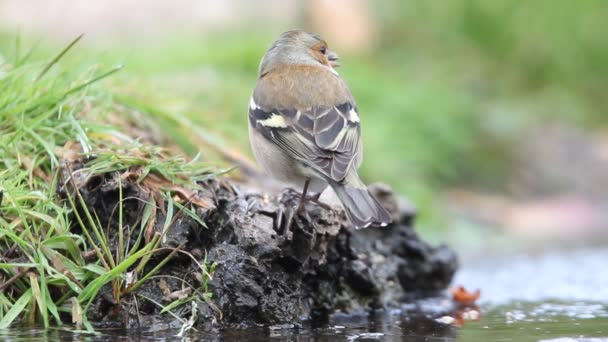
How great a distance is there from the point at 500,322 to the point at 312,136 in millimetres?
1292

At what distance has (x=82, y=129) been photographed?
4.90 metres

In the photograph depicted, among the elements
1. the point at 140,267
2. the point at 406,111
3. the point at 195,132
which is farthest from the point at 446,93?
the point at 140,267

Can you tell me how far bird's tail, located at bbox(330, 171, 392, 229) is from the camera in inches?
173

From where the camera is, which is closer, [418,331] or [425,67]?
[418,331]

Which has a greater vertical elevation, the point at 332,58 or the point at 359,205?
the point at 332,58

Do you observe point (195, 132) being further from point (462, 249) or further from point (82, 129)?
point (462, 249)

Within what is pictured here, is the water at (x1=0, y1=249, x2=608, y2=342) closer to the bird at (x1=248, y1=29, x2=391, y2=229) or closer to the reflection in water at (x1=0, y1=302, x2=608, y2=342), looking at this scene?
the reflection in water at (x1=0, y1=302, x2=608, y2=342)

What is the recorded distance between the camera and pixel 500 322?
471 cm

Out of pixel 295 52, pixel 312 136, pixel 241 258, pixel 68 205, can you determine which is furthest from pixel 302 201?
pixel 295 52

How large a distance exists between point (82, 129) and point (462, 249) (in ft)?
14.6

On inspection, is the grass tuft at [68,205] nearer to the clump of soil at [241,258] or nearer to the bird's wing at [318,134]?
the clump of soil at [241,258]

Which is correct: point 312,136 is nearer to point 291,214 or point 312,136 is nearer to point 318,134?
point 318,134

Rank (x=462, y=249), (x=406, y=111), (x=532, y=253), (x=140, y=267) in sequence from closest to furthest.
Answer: (x=140, y=267)
(x=532, y=253)
(x=462, y=249)
(x=406, y=111)

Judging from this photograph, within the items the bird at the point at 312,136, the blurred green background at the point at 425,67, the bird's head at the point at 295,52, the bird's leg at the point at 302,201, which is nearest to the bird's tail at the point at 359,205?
the bird at the point at 312,136
